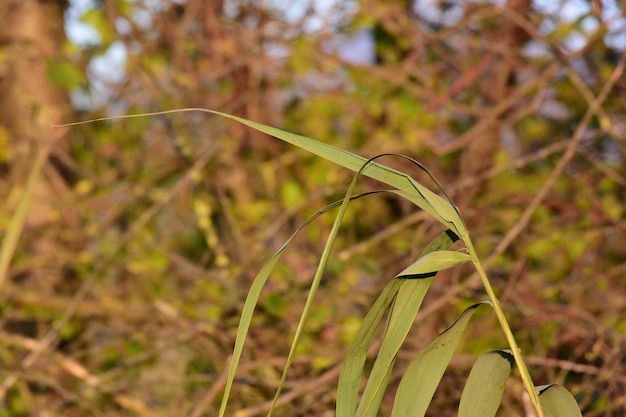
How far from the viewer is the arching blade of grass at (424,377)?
899mm

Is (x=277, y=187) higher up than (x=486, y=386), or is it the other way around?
(x=486, y=386)

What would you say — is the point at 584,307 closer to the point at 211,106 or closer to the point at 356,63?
the point at 356,63

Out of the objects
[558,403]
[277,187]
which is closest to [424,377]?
[558,403]

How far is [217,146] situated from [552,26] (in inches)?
50.3

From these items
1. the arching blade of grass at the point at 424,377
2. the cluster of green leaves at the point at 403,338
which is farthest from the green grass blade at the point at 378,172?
the arching blade of grass at the point at 424,377

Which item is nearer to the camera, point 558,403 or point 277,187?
point 558,403

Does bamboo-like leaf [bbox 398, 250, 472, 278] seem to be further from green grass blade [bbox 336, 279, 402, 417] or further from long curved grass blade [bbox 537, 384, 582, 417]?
long curved grass blade [bbox 537, 384, 582, 417]

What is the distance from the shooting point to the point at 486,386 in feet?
3.07

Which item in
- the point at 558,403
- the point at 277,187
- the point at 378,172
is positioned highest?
the point at 378,172

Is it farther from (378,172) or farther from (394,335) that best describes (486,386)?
(378,172)

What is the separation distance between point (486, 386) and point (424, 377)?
68 mm

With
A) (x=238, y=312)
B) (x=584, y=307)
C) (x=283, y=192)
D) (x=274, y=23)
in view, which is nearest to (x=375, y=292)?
(x=238, y=312)

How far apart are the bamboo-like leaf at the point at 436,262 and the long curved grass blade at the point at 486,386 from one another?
112 millimetres

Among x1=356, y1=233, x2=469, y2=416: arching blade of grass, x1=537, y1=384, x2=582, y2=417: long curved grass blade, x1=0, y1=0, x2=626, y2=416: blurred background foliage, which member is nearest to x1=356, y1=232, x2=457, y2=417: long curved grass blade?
x1=356, y1=233, x2=469, y2=416: arching blade of grass
